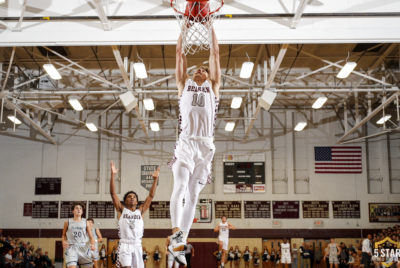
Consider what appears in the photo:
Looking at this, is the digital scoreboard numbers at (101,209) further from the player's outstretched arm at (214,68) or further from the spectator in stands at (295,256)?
the player's outstretched arm at (214,68)

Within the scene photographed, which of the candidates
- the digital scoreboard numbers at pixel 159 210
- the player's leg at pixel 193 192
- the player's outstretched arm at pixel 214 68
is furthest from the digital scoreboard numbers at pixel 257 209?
the player's leg at pixel 193 192

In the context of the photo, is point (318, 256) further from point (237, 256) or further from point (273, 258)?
point (237, 256)

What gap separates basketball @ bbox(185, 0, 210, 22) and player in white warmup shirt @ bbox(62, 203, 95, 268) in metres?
4.65

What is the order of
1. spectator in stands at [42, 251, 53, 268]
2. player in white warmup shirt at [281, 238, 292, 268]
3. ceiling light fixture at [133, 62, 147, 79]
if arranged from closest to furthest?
1. ceiling light fixture at [133, 62, 147, 79]
2. spectator in stands at [42, 251, 53, 268]
3. player in white warmup shirt at [281, 238, 292, 268]

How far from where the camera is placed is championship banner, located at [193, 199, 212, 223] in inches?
901

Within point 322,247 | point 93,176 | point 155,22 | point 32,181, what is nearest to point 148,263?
point 93,176

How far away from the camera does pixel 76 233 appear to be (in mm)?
8242

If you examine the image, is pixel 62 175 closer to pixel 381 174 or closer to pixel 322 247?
pixel 322 247

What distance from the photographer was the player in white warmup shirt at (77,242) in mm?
8125

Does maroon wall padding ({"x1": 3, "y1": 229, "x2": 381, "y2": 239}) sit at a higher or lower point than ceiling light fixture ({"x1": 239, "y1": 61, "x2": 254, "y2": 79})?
lower

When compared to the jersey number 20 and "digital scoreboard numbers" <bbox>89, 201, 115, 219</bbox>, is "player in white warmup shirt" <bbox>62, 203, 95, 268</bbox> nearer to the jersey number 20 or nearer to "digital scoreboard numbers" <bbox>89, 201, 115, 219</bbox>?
the jersey number 20

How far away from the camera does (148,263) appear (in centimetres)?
2253

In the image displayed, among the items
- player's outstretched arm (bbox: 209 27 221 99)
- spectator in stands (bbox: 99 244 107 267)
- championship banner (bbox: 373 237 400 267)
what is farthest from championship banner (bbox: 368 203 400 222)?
player's outstretched arm (bbox: 209 27 221 99)

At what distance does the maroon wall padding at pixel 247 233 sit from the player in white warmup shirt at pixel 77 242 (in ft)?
48.0
